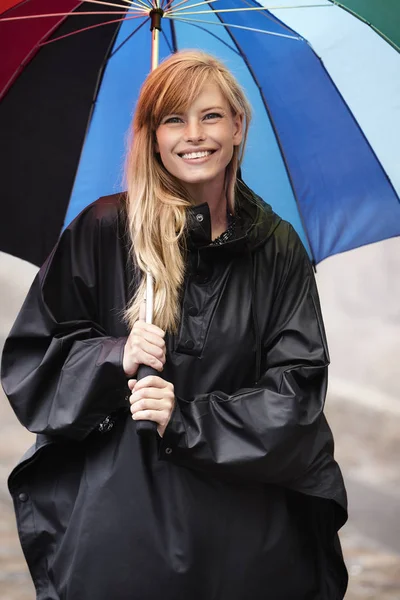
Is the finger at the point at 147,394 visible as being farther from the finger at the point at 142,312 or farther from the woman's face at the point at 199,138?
the woman's face at the point at 199,138

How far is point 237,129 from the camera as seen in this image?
2.33 metres

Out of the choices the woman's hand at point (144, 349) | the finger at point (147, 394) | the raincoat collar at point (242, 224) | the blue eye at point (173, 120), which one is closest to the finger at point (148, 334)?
the woman's hand at point (144, 349)

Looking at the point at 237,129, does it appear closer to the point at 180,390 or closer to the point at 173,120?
the point at 173,120

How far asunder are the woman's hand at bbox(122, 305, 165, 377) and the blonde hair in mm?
92

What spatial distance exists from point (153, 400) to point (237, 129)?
30.3 inches

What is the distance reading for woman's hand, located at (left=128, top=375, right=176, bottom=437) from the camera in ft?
6.41

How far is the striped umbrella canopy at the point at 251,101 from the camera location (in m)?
2.48

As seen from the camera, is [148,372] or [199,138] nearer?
[148,372]

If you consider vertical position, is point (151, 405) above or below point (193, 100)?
below

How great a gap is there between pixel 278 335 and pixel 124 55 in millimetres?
936

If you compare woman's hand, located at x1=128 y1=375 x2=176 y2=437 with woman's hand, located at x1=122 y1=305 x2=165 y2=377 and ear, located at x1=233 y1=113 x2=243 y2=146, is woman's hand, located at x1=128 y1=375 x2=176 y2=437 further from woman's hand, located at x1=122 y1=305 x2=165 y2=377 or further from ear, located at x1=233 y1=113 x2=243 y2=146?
ear, located at x1=233 y1=113 x2=243 y2=146

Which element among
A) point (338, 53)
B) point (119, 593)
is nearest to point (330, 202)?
point (338, 53)

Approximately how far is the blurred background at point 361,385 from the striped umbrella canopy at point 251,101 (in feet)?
6.98

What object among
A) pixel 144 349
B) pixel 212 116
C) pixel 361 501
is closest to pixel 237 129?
pixel 212 116
